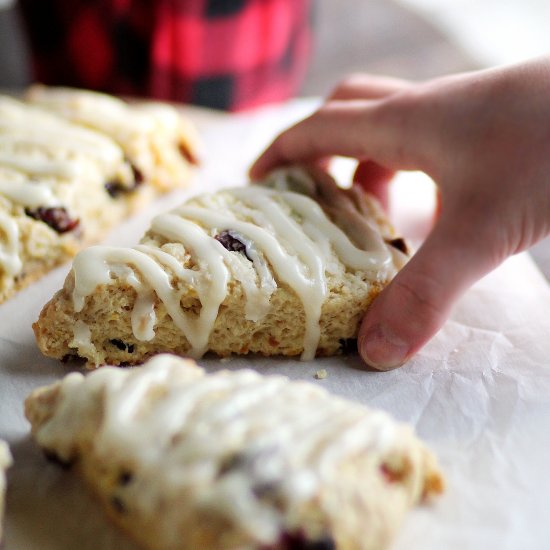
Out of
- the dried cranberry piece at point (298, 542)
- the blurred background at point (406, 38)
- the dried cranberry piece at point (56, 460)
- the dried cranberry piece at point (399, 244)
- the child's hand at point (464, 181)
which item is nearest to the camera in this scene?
the dried cranberry piece at point (298, 542)

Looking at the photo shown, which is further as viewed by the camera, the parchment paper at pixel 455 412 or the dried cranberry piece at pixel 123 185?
the dried cranberry piece at pixel 123 185

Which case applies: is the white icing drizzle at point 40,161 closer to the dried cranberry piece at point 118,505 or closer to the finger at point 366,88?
the finger at point 366,88

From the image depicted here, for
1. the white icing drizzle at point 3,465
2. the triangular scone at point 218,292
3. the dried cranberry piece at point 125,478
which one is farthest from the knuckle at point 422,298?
the white icing drizzle at point 3,465

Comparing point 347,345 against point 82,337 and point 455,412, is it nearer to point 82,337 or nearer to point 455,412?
point 455,412

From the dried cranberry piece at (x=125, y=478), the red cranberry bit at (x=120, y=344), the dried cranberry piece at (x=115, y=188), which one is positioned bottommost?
the red cranberry bit at (x=120, y=344)

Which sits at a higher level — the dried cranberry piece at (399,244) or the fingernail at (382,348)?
the dried cranberry piece at (399,244)

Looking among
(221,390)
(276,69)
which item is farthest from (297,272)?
(276,69)
